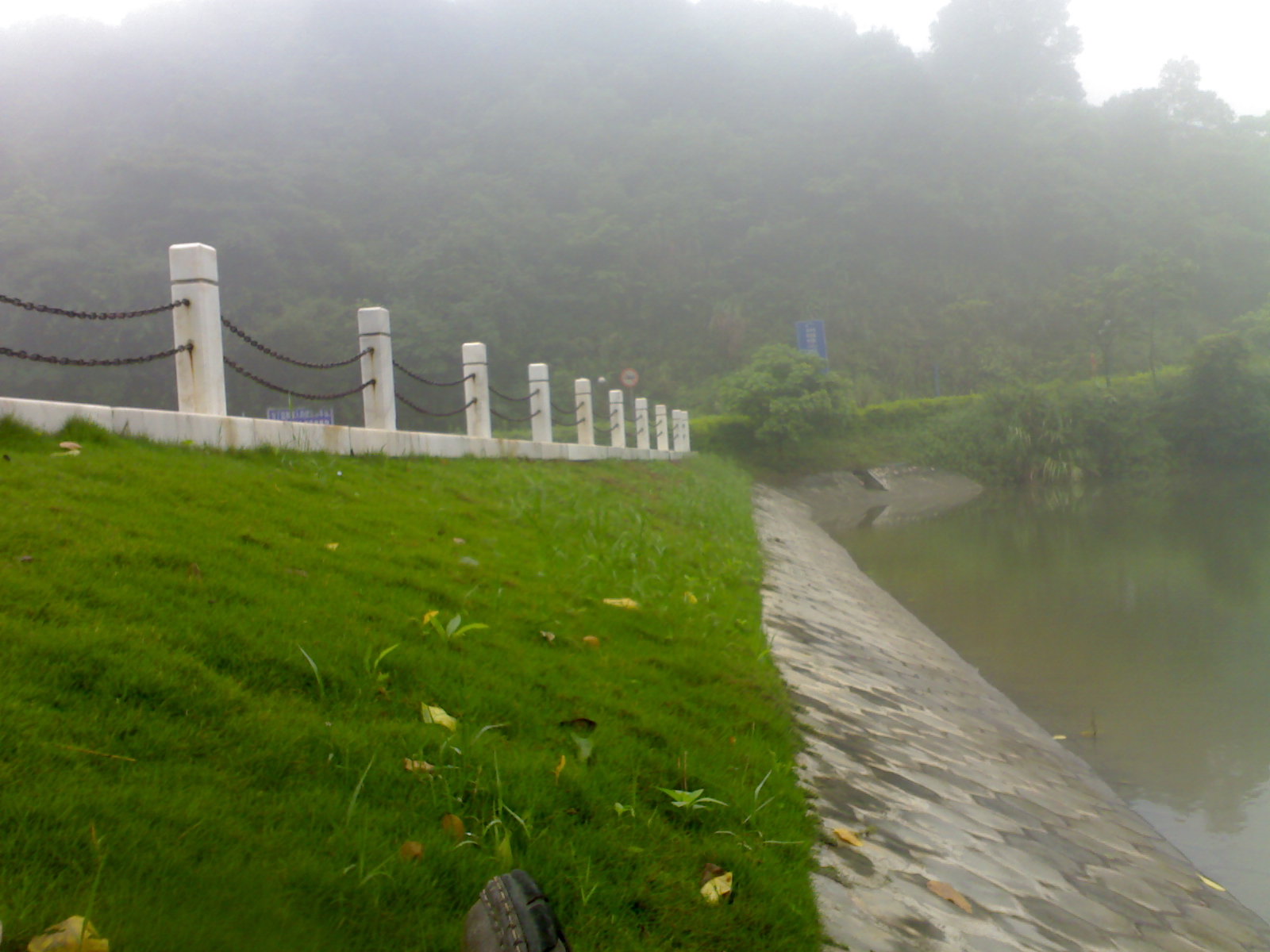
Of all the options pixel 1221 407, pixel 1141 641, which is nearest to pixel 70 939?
pixel 1141 641

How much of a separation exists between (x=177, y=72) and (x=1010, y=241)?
55745mm

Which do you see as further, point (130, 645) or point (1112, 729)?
point (1112, 729)

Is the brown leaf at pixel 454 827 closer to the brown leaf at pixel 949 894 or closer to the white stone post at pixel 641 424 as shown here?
the brown leaf at pixel 949 894

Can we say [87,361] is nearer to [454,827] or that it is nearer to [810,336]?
[454,827]

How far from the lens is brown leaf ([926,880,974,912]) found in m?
3.26

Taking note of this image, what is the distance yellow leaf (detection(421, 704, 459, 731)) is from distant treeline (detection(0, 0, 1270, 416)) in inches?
1635

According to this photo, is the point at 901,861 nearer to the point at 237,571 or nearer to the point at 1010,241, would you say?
the point at 237,571

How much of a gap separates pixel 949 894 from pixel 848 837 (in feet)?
1.24

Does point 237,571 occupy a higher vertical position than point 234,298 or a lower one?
lower

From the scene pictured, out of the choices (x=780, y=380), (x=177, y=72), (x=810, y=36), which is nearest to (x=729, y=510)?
(x=780, y=380)

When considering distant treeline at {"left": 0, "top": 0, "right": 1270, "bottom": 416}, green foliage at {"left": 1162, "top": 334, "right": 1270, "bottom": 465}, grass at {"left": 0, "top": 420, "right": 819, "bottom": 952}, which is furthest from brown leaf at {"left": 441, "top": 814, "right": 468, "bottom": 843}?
distant treeline at {"left": 0, "top": 0, "right": 1270, "bottom": 416}

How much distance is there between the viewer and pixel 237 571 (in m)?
3.71

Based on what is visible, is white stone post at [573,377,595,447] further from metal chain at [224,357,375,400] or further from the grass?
the grass

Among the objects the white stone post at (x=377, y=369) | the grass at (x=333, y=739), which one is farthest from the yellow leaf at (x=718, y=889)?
the white stone post at (x=377, y=369)
